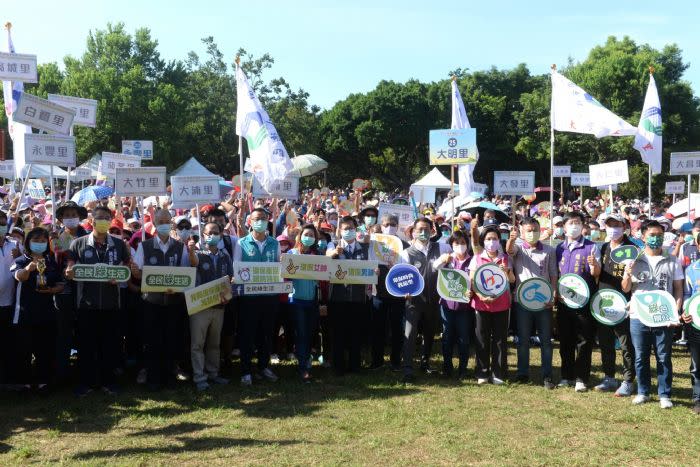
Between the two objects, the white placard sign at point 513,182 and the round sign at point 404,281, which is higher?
the white placard sign at point 513,182

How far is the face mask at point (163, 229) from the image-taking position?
8117 mm

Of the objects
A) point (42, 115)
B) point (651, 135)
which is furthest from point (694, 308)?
point (651, 135)

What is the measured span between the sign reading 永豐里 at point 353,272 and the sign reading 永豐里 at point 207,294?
4.65ft

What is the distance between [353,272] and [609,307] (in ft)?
10.8

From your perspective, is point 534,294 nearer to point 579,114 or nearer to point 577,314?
point 577,314

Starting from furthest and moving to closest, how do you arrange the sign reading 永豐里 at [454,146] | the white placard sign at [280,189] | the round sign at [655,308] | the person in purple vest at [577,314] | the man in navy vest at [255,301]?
the sign reading 永豐里 at [454,146] < the white placard sign at [280,189] < the man in navy vest at [255,301] < the person in purple vest at [577,314] < the round sign at [655,308]

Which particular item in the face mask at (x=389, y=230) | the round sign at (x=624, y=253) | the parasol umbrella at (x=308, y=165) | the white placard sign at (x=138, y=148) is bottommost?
the round sign at (x=624, y=253)

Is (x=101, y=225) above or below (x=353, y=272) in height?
above

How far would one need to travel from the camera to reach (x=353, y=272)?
8883mm

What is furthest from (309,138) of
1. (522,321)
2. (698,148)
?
(522,321)

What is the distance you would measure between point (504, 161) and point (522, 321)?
2204 inches

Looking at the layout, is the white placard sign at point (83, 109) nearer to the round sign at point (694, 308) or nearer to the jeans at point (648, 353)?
the jeans at point (648, 353)

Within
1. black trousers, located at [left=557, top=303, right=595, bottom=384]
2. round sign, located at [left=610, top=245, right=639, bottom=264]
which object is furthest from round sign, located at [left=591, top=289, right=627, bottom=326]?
round sign, located at [left=610, top=245, right=639, bottom=264]

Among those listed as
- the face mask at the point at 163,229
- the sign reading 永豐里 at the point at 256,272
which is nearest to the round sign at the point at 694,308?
the sign reading 永豐里 at the point at 256,272
